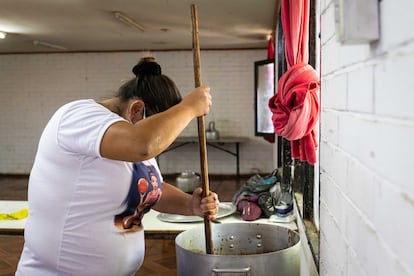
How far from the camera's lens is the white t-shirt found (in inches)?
58.2

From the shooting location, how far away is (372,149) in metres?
0.75

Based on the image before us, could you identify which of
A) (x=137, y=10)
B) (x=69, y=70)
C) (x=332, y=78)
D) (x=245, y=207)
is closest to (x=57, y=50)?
(x=69, y=70)

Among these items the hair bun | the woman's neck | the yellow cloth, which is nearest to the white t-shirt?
the woman's neck

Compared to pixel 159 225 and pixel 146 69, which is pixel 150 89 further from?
pixel 159 225

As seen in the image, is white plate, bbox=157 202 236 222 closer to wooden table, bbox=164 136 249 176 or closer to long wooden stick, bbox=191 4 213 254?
long wooden stick, bbox=191 4 213 254

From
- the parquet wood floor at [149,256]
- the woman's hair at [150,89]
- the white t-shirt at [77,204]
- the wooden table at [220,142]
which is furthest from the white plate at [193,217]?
the wooden table at [220,142]

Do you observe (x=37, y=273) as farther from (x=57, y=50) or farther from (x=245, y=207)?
(x=57, y=50)

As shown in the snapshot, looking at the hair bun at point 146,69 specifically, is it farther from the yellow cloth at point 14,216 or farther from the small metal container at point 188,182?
the small metal container at point 188,182

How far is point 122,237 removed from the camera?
1.60 m

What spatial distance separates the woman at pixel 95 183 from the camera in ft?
4.57

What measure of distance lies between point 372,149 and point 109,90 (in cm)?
798

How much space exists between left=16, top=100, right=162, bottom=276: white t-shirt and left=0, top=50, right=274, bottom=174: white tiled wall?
22.1 feet

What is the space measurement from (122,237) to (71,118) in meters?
0.45

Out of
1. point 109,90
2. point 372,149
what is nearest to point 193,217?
point 372,149
